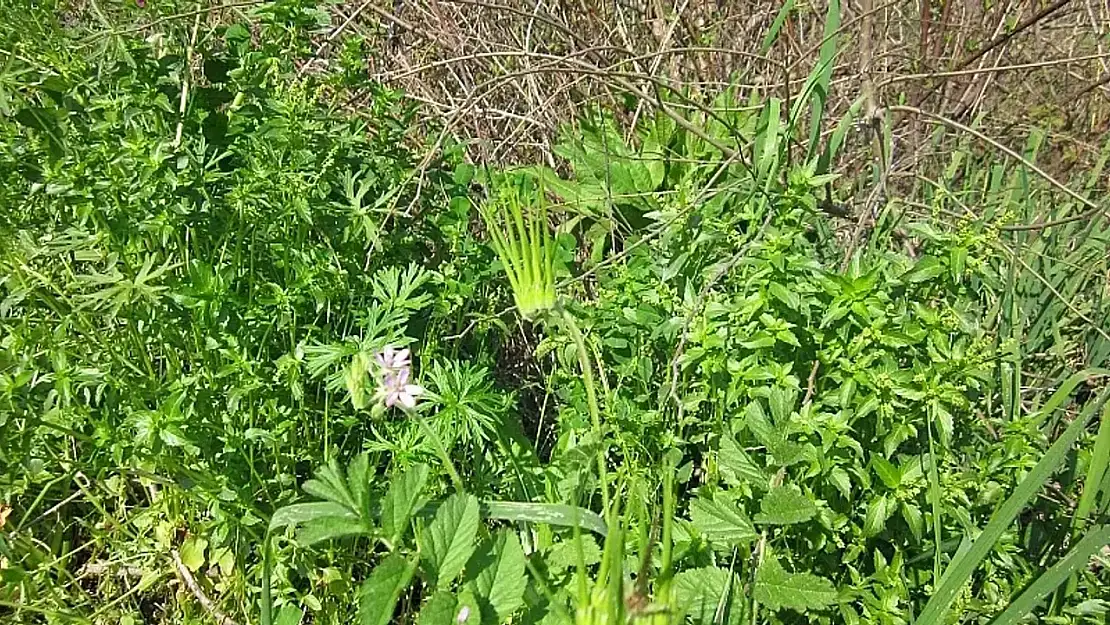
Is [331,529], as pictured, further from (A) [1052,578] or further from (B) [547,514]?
(A) [1052,578]

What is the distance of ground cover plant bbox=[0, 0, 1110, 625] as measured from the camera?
1.28m

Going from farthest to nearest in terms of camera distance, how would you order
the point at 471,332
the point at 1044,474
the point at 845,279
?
the point at 471,332 < the point at 845,279 < the point at 1044,474

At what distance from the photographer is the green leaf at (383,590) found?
1095mm

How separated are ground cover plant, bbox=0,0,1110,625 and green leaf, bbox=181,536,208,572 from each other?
11 mm

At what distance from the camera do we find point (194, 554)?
1.75 meters

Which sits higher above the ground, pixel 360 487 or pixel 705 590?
pixel 360 487

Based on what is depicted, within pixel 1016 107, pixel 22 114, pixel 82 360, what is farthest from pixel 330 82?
pixel 1016 107

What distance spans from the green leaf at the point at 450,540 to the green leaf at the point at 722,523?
1.08ft

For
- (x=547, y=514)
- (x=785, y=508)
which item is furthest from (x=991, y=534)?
(x=547, y=514)

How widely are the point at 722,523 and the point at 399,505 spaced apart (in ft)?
1.48

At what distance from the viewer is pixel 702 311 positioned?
1.49 meters

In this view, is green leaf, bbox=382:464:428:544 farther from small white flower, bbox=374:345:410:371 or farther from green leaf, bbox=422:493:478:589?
small white flower, bbox=374:345:410:371

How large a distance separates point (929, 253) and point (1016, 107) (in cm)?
184

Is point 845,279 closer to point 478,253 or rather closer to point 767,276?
point 767,276
